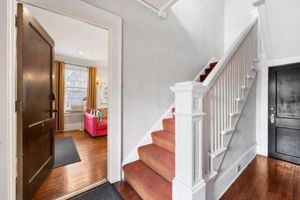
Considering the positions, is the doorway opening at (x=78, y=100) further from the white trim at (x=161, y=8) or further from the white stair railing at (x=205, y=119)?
the white stair railing at (x=205, y=119)

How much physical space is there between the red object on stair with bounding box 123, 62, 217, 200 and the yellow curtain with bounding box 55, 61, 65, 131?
4133mm

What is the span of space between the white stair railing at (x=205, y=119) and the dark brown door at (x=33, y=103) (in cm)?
146

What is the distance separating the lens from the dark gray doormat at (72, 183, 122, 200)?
1.64 metres

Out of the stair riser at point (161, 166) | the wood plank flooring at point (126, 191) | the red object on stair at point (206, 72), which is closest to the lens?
the stair riser at point (161, 166)

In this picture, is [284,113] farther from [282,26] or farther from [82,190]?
[82,190]

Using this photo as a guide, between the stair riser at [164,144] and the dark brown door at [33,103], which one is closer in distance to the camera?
the dark brown door at [33,103]

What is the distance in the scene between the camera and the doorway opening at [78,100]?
1787mm

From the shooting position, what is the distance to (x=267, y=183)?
190cm

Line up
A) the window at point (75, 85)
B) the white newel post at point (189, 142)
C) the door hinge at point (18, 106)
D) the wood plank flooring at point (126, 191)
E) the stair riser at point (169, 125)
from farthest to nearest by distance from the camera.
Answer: the window at point (75, 85) < the stair riser at point (169, 125) < the wood plank flooring at point (126, 191) < the door hinge at point (18, 106) < the white newel post at point (189, 142)

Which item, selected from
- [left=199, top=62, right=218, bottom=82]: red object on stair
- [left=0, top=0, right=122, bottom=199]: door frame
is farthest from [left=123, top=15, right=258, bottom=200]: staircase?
[left=199, top=62, right=218, bottom=82]: red object on stair

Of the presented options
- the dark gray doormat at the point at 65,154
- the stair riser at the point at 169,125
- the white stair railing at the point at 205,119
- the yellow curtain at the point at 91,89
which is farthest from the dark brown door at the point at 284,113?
the yellow curtain at the point at 91,89

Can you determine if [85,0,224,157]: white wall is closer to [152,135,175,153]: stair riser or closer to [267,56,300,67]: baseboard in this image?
[152,135,175,153]: stair riser

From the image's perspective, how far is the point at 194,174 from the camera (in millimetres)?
1211

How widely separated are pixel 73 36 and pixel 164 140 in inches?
135
